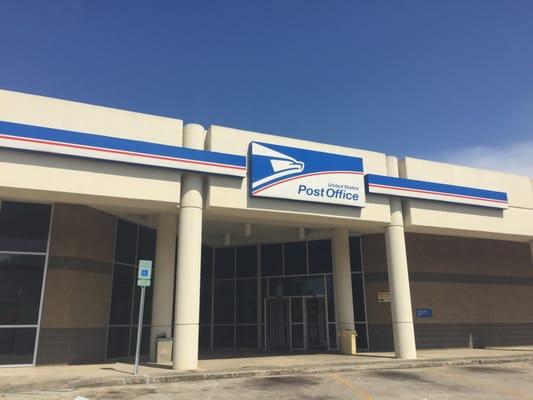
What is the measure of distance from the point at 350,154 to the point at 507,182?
30.0 ft

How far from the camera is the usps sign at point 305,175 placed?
1614cm

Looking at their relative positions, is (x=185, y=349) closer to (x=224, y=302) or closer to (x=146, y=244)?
(x=146, y=244)

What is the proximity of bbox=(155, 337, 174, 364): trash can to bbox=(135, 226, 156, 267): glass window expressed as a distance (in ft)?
15.4

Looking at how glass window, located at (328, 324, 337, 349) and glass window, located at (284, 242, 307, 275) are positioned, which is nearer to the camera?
glass window, located at (328, 324, 337, 349)

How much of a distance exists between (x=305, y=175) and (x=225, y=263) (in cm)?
1035

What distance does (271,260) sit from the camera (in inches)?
969

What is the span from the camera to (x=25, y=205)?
1584 cm

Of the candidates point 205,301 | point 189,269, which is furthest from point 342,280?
point 189,269

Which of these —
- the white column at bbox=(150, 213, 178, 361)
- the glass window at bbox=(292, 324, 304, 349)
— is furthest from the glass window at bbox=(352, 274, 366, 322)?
the white column at bbox=(150, 213, 178, 361)

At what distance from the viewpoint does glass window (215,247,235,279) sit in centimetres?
2530

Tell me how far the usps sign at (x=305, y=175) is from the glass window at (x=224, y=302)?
1035cm

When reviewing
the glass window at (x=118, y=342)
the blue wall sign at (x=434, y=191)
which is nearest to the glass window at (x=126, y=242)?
the glass window at (x=118, y=342)

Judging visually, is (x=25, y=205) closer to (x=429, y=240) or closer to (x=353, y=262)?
(x=353, y=262)

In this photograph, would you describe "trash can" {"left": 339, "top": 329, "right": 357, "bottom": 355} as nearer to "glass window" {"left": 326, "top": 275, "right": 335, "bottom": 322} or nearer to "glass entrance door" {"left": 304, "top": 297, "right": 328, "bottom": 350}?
"glass window" {"left": 326, "top": 275, "right": 335, "bottom": 322}
